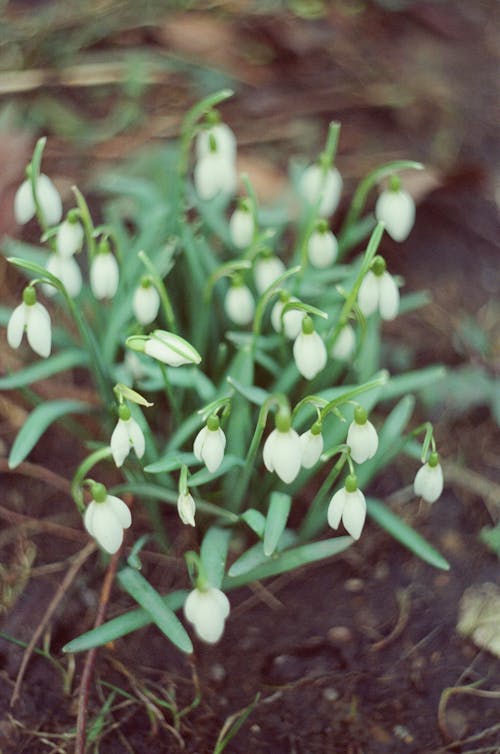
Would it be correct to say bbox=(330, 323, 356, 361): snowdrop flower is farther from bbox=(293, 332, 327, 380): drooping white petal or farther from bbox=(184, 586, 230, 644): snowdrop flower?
bbox=(184, 586, 230, 644): snowdrop flower

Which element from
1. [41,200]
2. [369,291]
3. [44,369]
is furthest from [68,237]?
[369,291]

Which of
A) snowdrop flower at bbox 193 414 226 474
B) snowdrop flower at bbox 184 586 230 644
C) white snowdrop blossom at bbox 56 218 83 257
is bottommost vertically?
snowdrop flower at bbox 184 586 230 644

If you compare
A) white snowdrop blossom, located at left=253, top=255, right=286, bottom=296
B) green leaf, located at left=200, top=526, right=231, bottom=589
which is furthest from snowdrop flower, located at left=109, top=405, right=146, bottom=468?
white snowdrop blossom, located at left=253, top=255, right=286, bottom=296

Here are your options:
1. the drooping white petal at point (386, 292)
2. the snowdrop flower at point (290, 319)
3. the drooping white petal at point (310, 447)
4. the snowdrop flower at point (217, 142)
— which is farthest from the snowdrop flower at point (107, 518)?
the snowdrop flower at point (217, 142)

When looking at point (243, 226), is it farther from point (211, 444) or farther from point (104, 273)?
point (211, 444)

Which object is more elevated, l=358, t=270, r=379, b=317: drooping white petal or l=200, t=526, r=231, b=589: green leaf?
l=358, t=270, r=379, b=317: drooping white petal

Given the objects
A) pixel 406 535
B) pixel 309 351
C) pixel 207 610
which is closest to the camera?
pixel 207 610

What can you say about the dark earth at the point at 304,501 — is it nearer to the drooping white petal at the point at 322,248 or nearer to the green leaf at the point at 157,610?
the green leaf at the point at 157,610
